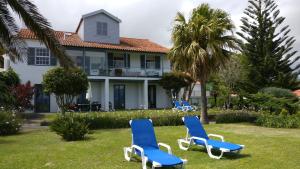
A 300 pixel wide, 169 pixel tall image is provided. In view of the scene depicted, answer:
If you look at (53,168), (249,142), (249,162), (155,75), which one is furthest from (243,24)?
(53,168)

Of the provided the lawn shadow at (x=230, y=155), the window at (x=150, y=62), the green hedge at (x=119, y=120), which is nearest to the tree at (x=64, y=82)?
the green hedge at (x=119, y=120)

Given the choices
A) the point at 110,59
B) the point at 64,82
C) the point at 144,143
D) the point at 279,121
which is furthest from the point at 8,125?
the point at 110,59

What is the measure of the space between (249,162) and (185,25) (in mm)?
10480

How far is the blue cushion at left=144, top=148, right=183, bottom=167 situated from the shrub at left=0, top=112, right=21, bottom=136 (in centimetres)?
803

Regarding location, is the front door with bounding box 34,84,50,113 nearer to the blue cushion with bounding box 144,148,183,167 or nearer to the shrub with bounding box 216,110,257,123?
the shrub with bounding box 216,110,257,123

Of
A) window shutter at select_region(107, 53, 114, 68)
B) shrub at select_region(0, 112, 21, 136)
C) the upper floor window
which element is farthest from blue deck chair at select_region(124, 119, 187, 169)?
window shutter at select_region(107, 53, 114, 68)

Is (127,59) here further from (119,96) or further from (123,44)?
(119,96)

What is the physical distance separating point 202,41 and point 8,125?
31.0 ft

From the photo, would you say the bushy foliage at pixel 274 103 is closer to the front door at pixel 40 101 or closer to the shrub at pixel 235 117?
the shrub at pixel 235 117

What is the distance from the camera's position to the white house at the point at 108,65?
91.3 ft

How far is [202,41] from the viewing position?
1795cm

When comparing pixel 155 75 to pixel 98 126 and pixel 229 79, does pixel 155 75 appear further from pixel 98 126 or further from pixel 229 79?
pixel 98 126

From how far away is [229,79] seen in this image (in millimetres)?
31031

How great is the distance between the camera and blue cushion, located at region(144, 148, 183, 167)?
7.28 m
